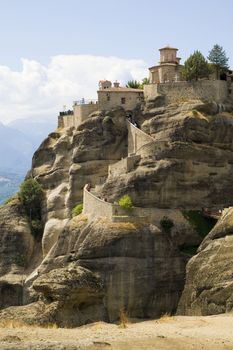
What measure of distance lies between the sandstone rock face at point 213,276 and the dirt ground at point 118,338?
Result: 17.1 metres

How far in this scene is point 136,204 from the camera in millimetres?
91438

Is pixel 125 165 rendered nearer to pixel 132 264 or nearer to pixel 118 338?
pixel 132 264

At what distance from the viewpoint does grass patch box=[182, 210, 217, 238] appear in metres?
91.1

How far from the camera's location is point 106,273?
3430 inches

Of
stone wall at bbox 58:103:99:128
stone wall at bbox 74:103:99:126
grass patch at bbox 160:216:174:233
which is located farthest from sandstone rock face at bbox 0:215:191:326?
stone wall at bbox 58:103:99:128

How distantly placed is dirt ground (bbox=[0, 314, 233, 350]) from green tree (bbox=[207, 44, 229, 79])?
71598mm

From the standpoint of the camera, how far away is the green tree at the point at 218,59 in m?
108

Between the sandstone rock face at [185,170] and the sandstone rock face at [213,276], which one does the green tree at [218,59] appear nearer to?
the sandstone rock face at [185,170]

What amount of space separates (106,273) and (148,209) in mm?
9031

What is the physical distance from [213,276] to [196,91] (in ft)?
145

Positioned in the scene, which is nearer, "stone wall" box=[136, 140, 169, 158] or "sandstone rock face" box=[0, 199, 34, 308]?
"stone wall" box=[136, 140, 169, 158]

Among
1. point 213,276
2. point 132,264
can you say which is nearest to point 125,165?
point 132,264

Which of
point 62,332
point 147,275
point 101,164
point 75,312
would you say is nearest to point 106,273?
point 147,275

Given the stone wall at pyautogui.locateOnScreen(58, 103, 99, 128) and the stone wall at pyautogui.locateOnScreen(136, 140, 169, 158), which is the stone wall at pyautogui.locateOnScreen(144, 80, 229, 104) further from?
the stone wall at pyautogui.locateOnScreen(58, 103, 99, 128)
